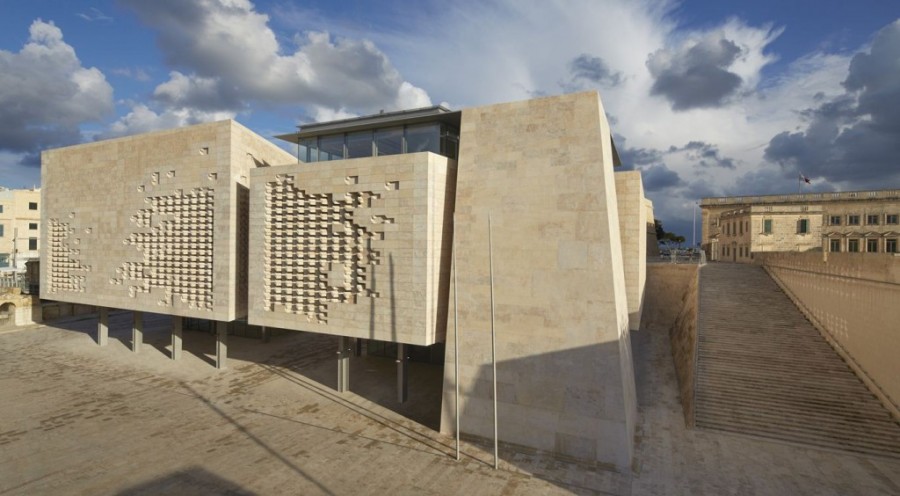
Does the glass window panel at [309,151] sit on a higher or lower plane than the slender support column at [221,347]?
higher

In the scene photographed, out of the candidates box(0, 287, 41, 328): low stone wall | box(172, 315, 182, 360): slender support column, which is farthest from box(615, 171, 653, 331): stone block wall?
box(0, 287, 41, 328): low stone wall

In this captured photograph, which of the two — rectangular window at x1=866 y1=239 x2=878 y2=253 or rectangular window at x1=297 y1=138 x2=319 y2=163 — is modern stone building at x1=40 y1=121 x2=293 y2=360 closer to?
rectangular window at x1=297 y1=138 x2=319 y2=163

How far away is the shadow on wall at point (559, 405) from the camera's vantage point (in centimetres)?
1470

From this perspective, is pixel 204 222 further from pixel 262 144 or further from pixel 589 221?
pixel 589 221

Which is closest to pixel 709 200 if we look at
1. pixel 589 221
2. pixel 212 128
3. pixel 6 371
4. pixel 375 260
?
pixel 589 221

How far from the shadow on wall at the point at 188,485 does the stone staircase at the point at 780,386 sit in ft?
55.5

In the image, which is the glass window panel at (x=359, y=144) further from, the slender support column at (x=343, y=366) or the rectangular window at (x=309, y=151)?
the slender support column at (x=343, y=366)

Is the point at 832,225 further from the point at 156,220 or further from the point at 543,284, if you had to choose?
the point at 156,220

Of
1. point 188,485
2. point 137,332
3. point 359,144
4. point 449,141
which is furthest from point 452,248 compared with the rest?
point 137,332

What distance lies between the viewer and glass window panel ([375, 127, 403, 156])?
20.3 meters

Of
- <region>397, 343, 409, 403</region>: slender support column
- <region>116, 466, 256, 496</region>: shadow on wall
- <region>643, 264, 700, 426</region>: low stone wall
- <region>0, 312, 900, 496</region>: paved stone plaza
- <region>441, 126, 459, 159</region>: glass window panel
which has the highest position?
<region>441, 126, 459, 159</region>: glass window panel

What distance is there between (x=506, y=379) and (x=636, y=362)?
37.0 feet

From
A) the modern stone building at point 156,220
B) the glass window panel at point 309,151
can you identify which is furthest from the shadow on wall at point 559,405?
the modern stone building at point 156,220

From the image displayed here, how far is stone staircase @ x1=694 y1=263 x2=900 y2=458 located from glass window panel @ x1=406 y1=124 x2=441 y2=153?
15565 mm
